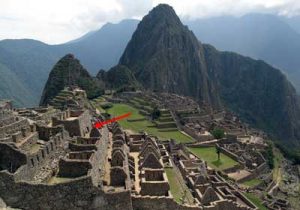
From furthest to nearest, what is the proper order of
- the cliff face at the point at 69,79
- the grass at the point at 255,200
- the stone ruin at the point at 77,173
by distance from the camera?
the cliff face at the point at 69,79, the grass at the point at 255,200, the stone ruin at the point at 77,173

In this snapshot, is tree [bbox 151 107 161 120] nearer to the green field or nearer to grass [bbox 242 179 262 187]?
the green field

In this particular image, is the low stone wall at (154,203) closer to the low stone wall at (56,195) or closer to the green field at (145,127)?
the low stone wall at (56,195)

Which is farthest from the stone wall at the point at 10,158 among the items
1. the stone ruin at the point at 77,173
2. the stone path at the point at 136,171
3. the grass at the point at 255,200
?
the grass at the point at 255,200

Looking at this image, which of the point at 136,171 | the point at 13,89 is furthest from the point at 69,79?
the point at 136,171

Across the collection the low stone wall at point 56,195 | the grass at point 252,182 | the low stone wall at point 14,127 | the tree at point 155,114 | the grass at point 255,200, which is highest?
the low stone wall at point 14,127

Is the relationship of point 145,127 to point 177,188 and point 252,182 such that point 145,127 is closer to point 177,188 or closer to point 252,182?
point 252,182

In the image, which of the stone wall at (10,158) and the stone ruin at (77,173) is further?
the stone wall at (10,158)

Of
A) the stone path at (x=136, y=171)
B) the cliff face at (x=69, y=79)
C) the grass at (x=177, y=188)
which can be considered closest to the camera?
the stone path at (x=136, y=171)
